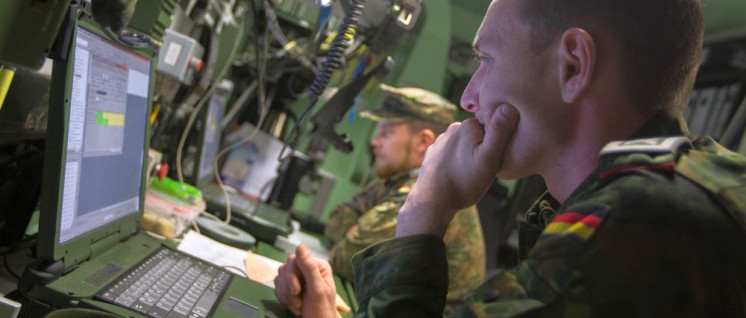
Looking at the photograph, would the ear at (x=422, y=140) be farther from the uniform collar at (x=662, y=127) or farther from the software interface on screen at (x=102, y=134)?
the uniform collar at (x=662, y=127)

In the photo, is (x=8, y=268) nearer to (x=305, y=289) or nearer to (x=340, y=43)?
(x=305, y=289)

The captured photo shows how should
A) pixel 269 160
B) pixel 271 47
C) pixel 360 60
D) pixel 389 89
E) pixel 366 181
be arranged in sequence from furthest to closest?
pixel 366 181, pixel 271 47, pixel 269 160, pixel 389 89, pixel 360 60

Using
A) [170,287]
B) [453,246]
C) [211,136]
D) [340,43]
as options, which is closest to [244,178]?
[211,136]

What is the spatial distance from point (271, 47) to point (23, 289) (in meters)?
2.54

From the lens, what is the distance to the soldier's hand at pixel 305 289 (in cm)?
107

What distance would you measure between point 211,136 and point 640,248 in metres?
2.10

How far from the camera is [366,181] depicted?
4188mm

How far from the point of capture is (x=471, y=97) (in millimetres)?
782

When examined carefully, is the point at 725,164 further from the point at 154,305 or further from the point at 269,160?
the point at 269,160

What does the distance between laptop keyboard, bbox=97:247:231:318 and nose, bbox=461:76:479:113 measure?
0.54 metres

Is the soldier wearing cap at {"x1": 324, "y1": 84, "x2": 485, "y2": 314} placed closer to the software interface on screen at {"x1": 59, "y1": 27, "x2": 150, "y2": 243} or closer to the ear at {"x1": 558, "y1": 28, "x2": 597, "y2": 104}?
the software interface on screen at {"x1": 59, "y1": 27, "x2": 150, "y2": 243}

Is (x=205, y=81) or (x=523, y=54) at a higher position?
(x=523, y=54)

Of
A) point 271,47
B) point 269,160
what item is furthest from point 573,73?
point 271,47

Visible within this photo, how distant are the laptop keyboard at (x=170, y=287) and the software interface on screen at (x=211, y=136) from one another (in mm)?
1040
